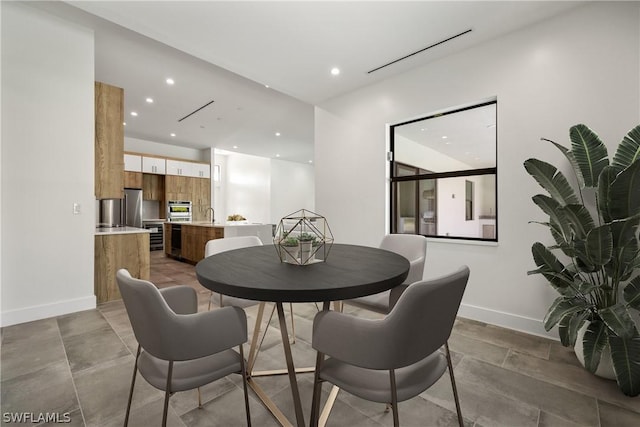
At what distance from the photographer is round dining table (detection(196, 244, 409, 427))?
108 centimetres

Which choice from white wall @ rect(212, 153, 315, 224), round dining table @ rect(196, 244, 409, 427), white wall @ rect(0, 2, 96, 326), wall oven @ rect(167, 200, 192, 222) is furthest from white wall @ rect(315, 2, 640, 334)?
white wall @ rect(212, 153, 315, 224)

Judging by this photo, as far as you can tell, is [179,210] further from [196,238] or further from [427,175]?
[427,175]

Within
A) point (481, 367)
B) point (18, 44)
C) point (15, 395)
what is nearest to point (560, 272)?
point (481, 367)

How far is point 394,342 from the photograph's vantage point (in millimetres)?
963

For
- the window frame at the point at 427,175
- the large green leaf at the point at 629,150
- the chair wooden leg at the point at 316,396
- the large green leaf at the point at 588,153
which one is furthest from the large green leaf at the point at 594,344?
the chair wooden leg at the point at 316,396

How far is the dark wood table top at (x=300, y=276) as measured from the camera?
3.52ft

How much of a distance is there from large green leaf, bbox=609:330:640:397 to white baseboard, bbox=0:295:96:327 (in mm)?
4453

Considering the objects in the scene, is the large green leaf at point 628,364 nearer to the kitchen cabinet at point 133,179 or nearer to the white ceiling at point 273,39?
the white ceiling at point 273,39

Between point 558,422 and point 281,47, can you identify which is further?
point 281,47

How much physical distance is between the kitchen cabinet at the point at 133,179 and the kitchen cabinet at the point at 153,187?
436 millimetres

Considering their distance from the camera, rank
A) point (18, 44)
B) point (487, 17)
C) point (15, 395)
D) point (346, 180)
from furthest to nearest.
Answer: point (346, 180), point (18, 44), point (487, 17), point (15, 395)

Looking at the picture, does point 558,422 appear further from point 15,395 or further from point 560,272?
point 15,395

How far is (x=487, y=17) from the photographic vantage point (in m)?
2.43

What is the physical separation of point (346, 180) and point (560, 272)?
8.48 feet
